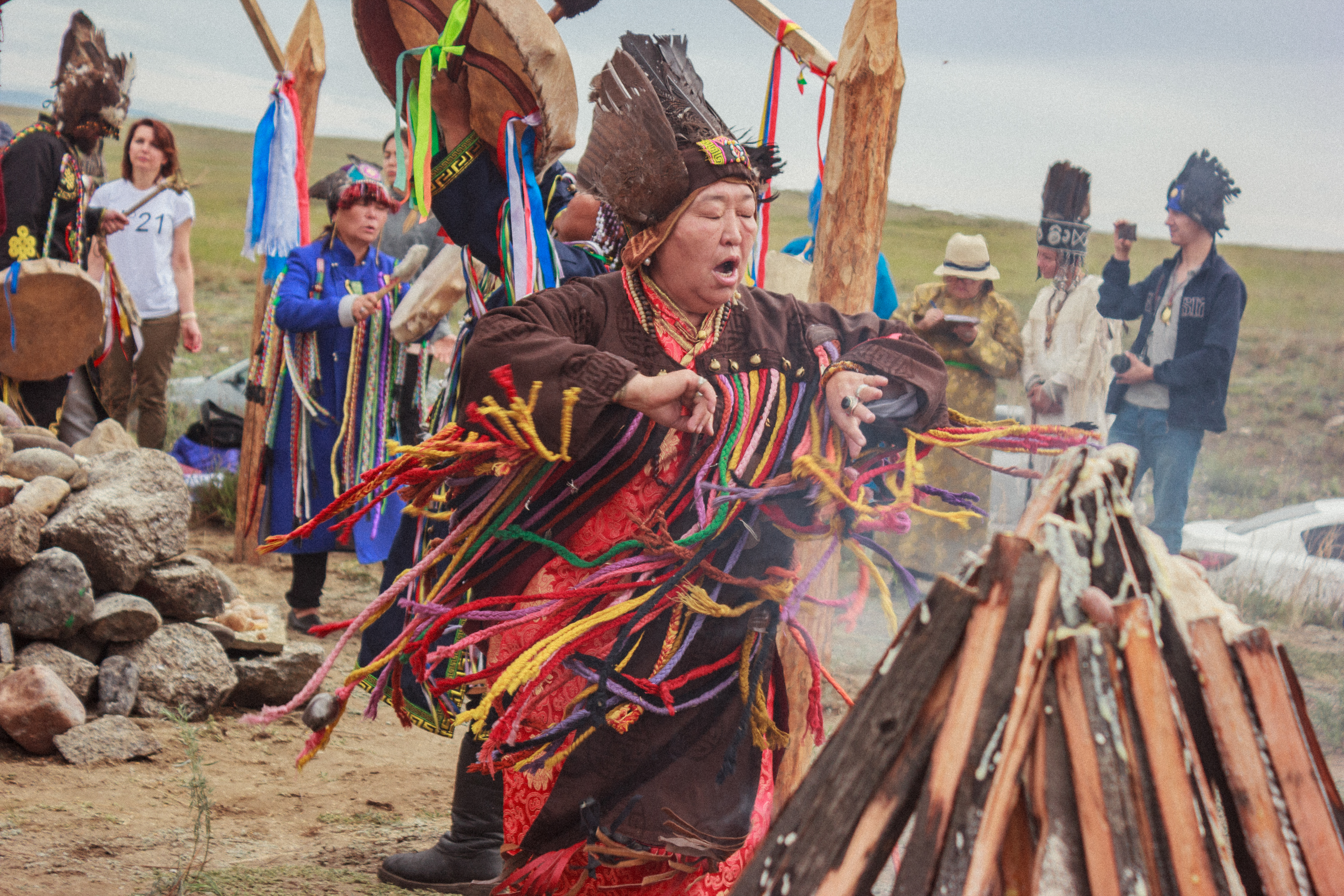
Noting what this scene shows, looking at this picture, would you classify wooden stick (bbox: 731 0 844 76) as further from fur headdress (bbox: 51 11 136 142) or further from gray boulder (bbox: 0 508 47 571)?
fur headdress (bbox: 51 11 136 142)

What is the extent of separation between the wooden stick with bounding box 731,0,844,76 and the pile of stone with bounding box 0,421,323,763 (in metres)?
2.67

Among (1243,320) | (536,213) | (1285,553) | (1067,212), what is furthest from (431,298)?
(1243,320)

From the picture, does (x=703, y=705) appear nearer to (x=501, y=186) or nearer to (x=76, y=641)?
(x=501, y=186)

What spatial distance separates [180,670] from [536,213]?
7.65ft

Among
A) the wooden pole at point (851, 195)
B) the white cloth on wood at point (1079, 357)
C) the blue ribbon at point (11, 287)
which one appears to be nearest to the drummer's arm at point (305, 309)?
the blue ribbon at point (11, 287)

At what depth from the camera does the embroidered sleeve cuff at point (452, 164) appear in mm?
2850

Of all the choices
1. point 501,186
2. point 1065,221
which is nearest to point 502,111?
point 501,186

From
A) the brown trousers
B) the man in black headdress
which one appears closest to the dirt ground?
the man in black headdress

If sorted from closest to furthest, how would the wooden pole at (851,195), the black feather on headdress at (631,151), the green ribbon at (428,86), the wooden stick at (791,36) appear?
1. the black feather on headdress at (631,151)
2. the green ribbon at (428,86)
3. the wooden pole at (851,195)
4. the wooden stick at (791,36)

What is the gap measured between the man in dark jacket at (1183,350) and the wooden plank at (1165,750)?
14.4ft

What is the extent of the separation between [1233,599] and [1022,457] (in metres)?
1.46

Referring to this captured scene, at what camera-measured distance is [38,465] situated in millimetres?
4070

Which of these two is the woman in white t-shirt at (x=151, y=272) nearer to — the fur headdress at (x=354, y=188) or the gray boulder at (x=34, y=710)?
the fur headdress at (x=354, y=188)

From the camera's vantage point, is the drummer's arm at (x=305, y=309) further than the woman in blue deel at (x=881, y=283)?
Yes
